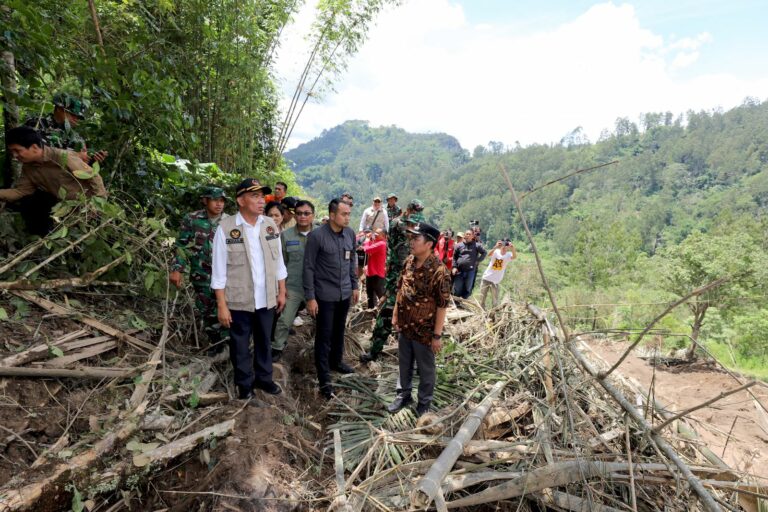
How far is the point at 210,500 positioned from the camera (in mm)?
2307

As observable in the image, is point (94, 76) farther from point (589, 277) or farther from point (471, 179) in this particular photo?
point (471, 179)

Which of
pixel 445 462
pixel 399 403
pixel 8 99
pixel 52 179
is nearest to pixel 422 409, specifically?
pixel 399 403

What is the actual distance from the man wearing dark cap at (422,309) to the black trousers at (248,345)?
1.15m

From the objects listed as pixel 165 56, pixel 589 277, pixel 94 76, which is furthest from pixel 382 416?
pixel 589 277

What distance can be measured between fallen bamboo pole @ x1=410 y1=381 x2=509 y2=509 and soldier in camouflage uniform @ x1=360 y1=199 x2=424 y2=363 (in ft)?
5.10

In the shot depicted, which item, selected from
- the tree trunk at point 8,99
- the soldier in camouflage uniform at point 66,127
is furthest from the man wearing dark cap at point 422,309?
the tree trunk at point 8,99

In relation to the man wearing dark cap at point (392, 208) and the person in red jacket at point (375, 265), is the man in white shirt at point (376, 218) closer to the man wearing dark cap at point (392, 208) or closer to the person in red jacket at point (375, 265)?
the man wearing dark cap at point (392, 208)

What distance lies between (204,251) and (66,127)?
1.55 m

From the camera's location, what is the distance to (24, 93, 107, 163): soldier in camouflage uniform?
3369 millimetres

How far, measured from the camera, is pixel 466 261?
285 inches

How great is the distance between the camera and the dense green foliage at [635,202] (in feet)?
42.0

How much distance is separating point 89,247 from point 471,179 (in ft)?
372

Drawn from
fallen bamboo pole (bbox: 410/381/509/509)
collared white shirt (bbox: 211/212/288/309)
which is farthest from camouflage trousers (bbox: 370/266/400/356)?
collared white shirt (bbox: 211/212/288/309)

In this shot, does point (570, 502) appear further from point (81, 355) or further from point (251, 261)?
point (81, 355)
